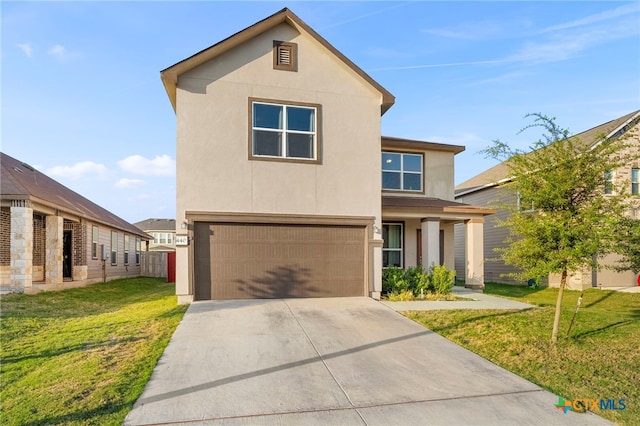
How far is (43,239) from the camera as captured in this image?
52.4ft

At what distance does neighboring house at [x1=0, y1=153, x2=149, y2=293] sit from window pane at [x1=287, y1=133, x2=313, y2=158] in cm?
879

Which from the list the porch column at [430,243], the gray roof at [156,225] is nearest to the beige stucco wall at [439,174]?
the porch column at [430,243]

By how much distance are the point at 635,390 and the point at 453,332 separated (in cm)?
315

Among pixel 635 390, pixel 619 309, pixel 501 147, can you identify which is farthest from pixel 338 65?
pixel 619 309

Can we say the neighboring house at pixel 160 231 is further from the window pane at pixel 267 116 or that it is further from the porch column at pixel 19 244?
the window pane at pixel 267 116

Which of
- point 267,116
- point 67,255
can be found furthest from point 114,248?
point 267,116

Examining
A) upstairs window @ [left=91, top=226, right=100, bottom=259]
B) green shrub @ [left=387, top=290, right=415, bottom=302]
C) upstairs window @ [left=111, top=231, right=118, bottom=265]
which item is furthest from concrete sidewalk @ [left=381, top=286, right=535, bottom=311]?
upstairs window @ [left=111, top=231, right=118, bottom=265]

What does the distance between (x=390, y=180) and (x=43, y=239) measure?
45.1 ft

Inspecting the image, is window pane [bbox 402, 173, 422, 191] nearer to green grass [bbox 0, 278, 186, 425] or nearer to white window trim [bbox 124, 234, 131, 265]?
green grass [bbox 0, 278, 186, 425]

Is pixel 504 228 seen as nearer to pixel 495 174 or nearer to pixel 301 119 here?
pixel 495 174

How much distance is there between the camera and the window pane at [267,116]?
1138 centimetres

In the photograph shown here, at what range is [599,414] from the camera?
4906 millimetres

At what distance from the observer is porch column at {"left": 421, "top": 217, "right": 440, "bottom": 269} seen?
14359 mm

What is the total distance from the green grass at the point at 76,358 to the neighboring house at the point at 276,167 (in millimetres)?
2223
